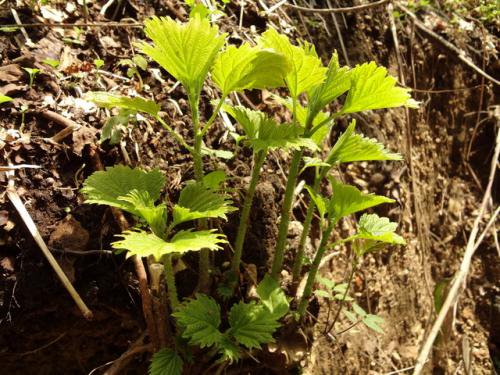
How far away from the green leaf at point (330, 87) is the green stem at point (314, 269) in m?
0.37

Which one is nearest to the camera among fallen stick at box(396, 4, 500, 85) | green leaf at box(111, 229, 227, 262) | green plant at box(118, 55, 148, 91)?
green leaf at box(111, 229, 227, 262)

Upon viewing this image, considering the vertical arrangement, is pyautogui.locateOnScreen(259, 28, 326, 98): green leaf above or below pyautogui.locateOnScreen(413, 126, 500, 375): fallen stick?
above

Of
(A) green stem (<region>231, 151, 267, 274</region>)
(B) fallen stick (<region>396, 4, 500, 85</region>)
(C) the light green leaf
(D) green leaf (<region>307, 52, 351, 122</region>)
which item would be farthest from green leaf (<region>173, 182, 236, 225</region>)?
(B) fallen stick (<region>396, 4, 500, 85</region>)

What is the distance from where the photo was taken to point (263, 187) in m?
1.75

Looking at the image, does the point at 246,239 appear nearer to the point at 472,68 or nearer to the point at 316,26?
the point at 316,26

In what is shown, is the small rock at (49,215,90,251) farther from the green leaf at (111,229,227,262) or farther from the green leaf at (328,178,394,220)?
the green leaf at (328,178,394,220)

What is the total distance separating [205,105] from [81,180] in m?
0.60

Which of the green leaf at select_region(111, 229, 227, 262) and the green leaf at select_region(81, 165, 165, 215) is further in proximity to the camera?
the green leaf at select_region(81, 165, 165, 215)

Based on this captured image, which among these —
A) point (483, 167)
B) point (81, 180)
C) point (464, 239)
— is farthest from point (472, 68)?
point (81, 180)

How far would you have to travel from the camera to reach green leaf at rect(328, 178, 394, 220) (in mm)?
1314

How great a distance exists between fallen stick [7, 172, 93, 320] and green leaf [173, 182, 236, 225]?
43cm

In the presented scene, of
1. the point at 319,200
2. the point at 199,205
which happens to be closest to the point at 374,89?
the point at 319,200

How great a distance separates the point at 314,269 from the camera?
1488 millimetres

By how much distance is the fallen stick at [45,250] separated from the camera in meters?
1.33
